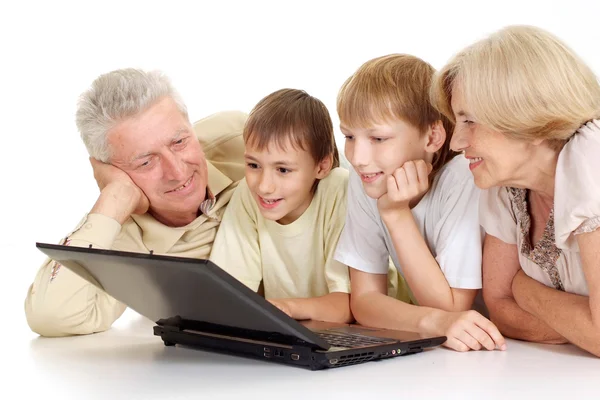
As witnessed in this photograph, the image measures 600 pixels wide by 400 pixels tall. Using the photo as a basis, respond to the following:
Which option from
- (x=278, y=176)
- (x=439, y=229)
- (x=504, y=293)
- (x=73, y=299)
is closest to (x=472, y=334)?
(x=504, y=293)

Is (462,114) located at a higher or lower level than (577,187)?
higher

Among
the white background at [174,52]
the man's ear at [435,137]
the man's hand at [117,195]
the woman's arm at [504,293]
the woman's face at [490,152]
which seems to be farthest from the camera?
the white background at [174,52]

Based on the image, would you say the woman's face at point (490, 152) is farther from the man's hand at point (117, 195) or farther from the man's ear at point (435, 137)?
the man's hand at point (117, 195)

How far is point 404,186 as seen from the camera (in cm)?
216

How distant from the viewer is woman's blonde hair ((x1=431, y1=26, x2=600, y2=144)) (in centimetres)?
178

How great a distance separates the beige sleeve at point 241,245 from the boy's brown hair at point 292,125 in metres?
0.24

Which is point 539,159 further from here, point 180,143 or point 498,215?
point 180,143

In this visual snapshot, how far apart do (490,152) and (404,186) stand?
33cm

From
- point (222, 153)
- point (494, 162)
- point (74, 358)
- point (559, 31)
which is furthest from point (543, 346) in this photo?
point (559, 31)

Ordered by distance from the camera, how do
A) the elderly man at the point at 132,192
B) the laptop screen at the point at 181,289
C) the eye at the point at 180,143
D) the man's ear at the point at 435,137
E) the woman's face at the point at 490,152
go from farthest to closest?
the eye at the point at 180,143
the elderly man at the point at 132,192
the man's ear at the point at 435,137
the woman's face at the point at 490,152
the laptop screen at the point at 181,289

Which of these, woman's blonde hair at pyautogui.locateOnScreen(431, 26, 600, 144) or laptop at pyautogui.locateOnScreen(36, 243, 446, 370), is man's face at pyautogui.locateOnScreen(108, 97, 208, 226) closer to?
laptop at pyautogui.locateOnScreen(36, 243, 446, 370)

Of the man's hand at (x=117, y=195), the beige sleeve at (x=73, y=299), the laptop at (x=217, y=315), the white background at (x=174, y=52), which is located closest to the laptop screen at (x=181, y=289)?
the laptop at (x=217, y=315)

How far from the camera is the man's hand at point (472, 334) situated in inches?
76.2

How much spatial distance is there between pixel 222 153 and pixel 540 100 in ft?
4.75
